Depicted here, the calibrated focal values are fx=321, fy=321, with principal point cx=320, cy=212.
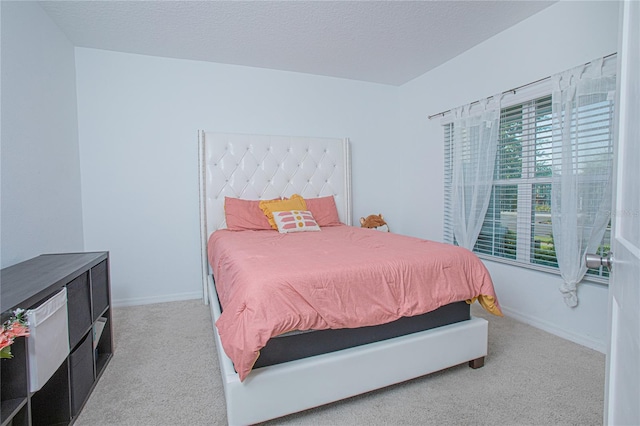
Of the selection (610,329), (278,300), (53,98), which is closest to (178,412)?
(278,300)

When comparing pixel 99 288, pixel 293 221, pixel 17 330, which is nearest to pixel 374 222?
pixel 293 221

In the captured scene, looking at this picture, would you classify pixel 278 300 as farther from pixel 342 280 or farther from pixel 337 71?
pixel 337 71

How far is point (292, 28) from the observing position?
2.65m

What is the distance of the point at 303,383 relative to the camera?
146cm

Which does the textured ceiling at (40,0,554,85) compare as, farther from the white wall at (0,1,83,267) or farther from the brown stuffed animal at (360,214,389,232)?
the brown stuffed animal at (360,214,389,232)

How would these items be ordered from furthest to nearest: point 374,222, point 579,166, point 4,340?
point 374,222 < point 579,166 < point 4,340

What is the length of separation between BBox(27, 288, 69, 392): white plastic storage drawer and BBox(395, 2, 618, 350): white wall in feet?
10.00

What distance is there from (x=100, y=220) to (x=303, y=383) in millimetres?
2629

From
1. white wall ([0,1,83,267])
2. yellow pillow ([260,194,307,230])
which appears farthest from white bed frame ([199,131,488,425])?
white wall ([0,1,83,267])

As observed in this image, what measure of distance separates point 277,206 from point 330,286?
178 centimetres

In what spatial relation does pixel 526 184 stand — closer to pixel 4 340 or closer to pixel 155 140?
pixel 4 340

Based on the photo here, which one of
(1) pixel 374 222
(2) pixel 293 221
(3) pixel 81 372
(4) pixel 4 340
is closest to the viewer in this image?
(4) pixel 4 340

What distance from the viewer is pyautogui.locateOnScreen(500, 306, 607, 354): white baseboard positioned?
2141 mm

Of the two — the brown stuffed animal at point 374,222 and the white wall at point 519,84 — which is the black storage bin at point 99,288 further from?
the white wall at point 519,84
